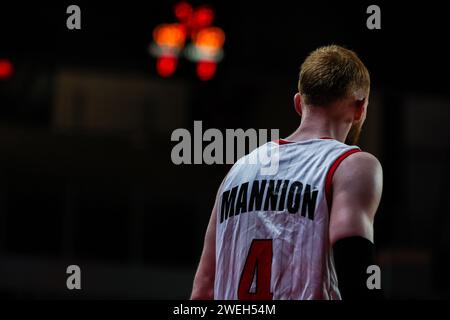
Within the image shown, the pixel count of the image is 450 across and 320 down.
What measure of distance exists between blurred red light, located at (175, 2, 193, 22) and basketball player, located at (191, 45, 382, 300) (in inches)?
194

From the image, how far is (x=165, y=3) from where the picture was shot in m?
7.24

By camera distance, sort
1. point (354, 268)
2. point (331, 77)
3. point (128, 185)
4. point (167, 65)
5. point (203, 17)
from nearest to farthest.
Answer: point (354, 268)
point (331, 77)
point (203, 17)
point (167, 65)
point (128, 185)

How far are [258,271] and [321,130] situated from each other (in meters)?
0.49

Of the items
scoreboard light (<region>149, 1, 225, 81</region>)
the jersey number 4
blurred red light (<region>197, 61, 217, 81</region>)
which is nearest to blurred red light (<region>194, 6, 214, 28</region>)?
scoreboard light (<region>149, 1, 225, 81</region>)

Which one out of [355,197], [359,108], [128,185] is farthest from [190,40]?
[128,185]

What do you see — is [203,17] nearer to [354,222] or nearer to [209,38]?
[209,38]

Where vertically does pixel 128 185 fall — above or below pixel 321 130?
below

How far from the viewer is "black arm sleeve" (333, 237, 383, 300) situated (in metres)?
2.01

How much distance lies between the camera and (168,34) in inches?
284
